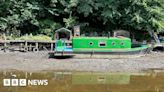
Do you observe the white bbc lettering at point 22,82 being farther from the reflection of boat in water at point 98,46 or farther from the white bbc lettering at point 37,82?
the reflection of boat in water at point 98,46

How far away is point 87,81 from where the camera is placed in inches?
914

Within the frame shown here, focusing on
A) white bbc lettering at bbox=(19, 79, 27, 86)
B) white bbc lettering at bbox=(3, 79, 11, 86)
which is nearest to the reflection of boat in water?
white bbc lettering at bbox=(19, 79, 27, 86)

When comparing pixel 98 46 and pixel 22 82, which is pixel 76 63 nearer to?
pixel 98 46

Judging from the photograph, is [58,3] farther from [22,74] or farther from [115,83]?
[115,83]

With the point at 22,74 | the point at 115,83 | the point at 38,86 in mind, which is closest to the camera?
the point at 38,86

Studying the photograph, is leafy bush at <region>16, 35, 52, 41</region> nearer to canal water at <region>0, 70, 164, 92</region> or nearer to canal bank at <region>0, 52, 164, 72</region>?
canal bank at <region>0, 52, 164, 72</region>

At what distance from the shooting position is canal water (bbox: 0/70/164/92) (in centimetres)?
2033

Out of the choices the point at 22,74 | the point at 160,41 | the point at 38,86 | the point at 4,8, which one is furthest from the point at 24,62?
the point at 160,41

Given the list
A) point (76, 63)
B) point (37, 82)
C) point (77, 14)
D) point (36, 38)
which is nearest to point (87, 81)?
point (37, 82)

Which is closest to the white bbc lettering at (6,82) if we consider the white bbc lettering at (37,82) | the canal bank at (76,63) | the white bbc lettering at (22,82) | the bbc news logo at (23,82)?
the bbc news logo at (23,82)

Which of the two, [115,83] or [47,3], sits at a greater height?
[47,3]

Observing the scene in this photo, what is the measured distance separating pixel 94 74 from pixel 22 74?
15.2 ft

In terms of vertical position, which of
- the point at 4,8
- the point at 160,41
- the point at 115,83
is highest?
the point at 4,8

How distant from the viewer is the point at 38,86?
20766 mm
